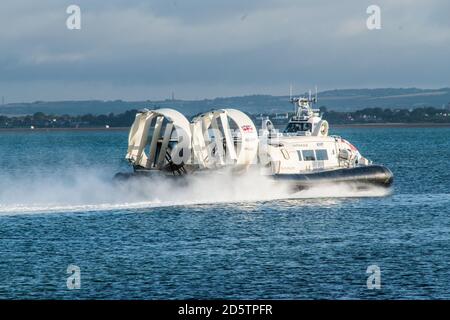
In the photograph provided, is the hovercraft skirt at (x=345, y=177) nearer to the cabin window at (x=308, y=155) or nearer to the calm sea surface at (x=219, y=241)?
the calm sea surface at (x=219, y=241)

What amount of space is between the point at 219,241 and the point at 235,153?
454 inches

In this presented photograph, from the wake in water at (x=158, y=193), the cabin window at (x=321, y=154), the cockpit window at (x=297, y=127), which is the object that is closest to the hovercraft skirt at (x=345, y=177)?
the wake in water at (x=158, y=193)

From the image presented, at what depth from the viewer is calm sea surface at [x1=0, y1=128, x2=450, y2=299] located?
31.8 metres

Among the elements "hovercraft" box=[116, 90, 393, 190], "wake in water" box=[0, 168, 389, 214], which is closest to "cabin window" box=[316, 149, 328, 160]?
"hovercraft" box=[116, 90, 393, 190]

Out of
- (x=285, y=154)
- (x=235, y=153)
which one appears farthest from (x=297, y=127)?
(x=235, y=153)

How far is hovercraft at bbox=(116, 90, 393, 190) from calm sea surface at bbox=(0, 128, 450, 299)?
0.77m

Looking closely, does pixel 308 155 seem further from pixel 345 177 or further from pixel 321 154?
pixel 345 177

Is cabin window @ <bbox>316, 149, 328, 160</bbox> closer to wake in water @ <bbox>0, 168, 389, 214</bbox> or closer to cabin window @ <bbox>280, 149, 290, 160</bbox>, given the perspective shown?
cabin window @ <bbox>280, 149, 290, 160</bbox>

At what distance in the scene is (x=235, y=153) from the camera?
169 feet

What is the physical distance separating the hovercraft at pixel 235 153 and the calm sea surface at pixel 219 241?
768 mm

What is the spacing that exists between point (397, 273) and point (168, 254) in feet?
26.0

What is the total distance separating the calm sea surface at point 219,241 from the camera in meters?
31.8

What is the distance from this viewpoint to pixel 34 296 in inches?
1210
